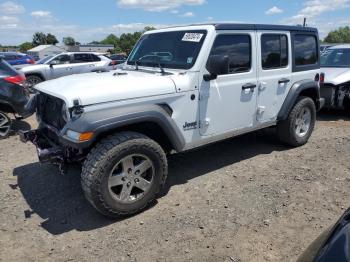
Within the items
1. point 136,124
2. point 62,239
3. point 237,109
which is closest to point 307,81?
point 237,109

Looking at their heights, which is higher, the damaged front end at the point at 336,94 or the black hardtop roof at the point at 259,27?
the black hardtop roof at the point at 259,27

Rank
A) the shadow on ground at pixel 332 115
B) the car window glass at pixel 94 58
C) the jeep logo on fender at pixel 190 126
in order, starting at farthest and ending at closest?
the car window glass at pixel 94 58, the shadow on ground at pixel 332 115, the jeep logo on fender at pixel 190 126

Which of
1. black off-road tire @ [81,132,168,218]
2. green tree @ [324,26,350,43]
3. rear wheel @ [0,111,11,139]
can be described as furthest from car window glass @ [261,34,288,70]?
green tree @ [324,26,350,43]

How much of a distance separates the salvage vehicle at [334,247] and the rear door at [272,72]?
3231 millimetres

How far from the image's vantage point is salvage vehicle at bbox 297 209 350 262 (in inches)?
67.8

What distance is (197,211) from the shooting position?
13.1 ft

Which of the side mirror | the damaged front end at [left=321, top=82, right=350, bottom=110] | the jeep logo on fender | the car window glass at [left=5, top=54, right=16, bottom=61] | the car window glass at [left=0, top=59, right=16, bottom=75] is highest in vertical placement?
the side mirror

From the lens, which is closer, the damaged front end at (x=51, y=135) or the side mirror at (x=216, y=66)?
the damaged front end at (x=51, y=135)

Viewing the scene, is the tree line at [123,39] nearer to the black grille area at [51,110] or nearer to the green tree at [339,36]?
the green tree at [339,36]

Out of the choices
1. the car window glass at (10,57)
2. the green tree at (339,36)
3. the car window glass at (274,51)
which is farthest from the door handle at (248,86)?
the green tree at (339,36)

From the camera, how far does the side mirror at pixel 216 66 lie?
13.6 ft

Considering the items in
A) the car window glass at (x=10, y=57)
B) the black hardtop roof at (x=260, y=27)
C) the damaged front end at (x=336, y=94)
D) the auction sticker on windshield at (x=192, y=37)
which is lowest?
the car window glass at (x=10, y=57)

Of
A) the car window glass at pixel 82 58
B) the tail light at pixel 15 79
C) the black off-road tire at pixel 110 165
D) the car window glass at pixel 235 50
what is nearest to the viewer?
the black off-road tire at pixel 110 165

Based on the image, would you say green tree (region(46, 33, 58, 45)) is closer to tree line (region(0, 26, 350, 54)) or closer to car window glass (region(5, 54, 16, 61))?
tree line (region(0, 26, 350, 54))
